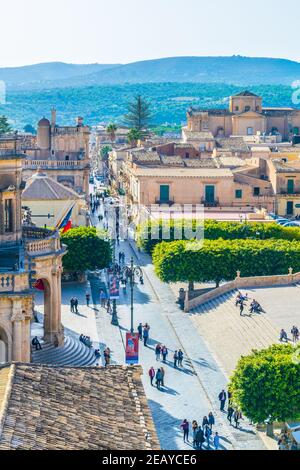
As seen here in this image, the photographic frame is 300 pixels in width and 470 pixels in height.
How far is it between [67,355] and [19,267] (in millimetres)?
6570

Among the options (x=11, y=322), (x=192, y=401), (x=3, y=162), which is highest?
(x=3, y=162)

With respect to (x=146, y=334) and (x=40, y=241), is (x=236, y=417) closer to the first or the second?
(x=40, y=241)

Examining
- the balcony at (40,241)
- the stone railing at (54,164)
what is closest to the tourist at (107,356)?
the balcony at (40,241)

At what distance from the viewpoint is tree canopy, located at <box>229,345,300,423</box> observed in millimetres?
33625

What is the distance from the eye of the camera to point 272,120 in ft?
420

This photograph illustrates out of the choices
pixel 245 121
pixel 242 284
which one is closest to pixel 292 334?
pixel 242 284

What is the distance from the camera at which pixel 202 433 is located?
109 ft

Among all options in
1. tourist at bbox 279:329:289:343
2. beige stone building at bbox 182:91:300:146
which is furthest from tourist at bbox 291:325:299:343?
beige stone building at bbox 182:91:300:146

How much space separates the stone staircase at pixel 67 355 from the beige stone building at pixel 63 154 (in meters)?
38.8

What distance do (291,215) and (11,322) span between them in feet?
160

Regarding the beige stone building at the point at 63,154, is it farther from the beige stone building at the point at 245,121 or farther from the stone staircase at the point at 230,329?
the beige stone building at the point at 245,121

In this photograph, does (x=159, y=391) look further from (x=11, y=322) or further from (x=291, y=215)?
(x=291, y=215)

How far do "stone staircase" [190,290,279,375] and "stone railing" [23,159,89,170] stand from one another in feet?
95.2
